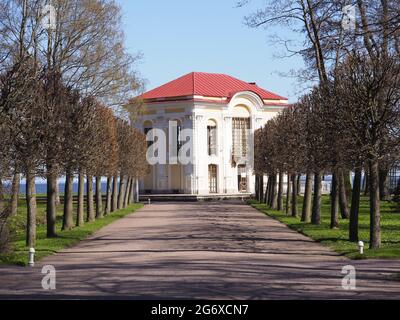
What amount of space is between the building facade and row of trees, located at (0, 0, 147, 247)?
1428 inches

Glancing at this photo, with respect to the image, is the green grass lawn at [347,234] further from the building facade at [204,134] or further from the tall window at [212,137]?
the tall window at [212,137]

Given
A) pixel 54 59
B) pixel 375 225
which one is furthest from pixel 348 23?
pixel 54 59

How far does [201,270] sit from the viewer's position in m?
16.6

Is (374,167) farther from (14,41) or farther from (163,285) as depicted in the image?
(14,41)

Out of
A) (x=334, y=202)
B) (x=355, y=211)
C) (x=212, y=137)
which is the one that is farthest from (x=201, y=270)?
(x=212, y=137)

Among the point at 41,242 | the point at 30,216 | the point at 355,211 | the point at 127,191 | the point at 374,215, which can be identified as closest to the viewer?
the point at 374,215

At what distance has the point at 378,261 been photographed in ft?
59.8

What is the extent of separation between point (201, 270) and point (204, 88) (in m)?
60.7

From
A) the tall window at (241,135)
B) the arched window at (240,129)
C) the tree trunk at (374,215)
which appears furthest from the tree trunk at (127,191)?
the tree trunk at (374,215)

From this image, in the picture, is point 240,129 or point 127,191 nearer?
point 127,191

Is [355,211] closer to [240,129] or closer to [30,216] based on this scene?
[30,216]

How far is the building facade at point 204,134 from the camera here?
242 feet

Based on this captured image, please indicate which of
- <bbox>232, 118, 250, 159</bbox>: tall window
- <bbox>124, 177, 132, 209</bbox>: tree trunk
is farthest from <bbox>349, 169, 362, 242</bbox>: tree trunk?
<bbox>232, 118, 250, 159</bbox>: tall window

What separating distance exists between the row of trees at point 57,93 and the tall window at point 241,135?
39.5m
